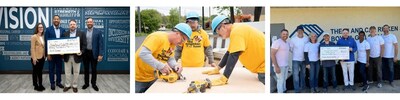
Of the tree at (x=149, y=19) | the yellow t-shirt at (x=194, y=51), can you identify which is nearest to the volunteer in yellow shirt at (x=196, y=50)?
the yellow t-shirt at (x=194, y=51)

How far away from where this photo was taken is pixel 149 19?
7918 mm

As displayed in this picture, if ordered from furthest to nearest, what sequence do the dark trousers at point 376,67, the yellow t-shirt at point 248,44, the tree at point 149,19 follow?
1. the dark trousers at point 376,67
2. the yellow t-shirt at point 248,44
3. the tree at point 149,19

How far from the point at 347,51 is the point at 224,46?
1.92 meters

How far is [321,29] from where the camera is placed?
8195 millimetres

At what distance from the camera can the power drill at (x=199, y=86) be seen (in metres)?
8.06

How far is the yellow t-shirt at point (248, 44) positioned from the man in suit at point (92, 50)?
2.00 m

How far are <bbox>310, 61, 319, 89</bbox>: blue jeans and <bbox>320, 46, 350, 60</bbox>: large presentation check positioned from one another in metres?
0.14

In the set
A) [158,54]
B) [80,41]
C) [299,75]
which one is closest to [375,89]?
[299,75]

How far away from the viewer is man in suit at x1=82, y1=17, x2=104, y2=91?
811 cm

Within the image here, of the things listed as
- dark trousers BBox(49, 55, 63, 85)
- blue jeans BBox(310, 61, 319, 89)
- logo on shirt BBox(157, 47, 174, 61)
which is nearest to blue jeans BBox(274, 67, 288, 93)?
blue jeans BBox(310, 61, 319, 89)

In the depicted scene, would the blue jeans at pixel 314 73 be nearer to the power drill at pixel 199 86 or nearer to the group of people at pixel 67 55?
the power drill at pixel 199 86

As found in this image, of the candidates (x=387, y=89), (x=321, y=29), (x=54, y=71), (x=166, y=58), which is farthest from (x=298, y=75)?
(x=54, y=71)
